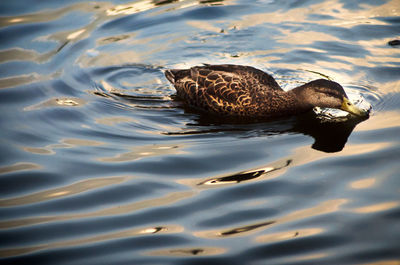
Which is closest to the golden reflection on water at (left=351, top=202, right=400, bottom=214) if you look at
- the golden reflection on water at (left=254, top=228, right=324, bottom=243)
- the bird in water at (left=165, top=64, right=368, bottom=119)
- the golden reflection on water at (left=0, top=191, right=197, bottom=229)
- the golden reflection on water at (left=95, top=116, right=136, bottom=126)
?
the golden reflection on water at (left=254, top=228, right=324, bottom=243)

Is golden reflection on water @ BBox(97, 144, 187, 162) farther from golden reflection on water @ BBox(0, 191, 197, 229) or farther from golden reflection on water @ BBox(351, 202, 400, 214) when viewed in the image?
golden reflection on water @ BBox(351, 202, 400, 214)

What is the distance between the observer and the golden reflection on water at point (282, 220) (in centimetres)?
471

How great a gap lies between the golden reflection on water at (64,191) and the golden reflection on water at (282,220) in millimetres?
1371

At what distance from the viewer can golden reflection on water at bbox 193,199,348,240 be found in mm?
4707

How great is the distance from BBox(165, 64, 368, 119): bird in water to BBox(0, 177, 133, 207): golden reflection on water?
7.90ft

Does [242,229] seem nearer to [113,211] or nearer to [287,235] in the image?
[287,235]

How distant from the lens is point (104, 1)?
36.8ft

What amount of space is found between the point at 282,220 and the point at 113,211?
1669 millimetres

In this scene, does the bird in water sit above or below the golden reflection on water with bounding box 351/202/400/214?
above

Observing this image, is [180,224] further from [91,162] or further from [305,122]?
[305,122]

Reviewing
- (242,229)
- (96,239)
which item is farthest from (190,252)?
(96,239)

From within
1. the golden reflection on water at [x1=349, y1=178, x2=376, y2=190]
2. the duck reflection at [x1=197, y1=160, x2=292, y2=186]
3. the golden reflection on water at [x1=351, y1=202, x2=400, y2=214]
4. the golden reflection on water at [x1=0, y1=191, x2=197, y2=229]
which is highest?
the golden reflection on water at [x1=0, y1=191, x2=197, y2=229]

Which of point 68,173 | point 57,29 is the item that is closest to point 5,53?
point 57,29

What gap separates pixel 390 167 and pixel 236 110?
251cm
